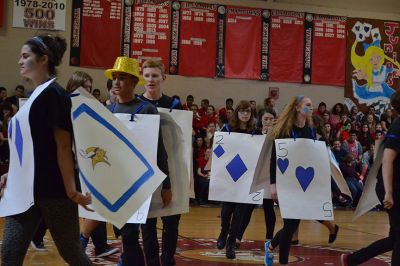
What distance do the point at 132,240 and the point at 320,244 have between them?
4.72 metres

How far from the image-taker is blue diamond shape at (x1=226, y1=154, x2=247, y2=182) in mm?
7414

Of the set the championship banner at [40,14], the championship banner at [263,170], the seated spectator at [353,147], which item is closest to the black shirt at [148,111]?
the championship banner at [263,170]

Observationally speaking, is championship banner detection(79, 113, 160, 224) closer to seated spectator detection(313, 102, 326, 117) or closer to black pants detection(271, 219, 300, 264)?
black pants detection(271, 219, 300, 264)

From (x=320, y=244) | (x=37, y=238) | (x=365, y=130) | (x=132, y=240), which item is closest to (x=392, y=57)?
(x=365, y=130)

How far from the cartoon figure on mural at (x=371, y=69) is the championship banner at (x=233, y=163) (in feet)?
39.1

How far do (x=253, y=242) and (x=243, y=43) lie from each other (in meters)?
10.0

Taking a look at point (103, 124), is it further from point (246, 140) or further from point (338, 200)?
point (338, 200)

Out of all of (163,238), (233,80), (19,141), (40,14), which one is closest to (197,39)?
(233,80)

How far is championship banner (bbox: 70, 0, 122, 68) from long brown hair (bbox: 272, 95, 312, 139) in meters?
10.7

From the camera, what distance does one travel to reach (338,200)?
14.9m

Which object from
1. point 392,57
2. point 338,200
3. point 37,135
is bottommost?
point 338,200

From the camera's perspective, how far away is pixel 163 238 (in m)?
5.34

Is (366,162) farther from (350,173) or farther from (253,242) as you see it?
(253,242)

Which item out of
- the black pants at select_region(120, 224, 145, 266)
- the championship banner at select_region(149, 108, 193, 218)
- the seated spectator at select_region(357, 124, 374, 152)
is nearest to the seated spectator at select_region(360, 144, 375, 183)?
the seated spectator at select_region(357, 124, 374, 152)
